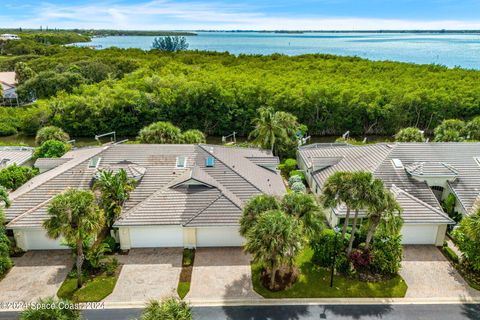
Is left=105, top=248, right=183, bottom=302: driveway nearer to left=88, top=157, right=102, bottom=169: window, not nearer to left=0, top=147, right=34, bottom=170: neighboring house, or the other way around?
left=88, top=157, right=102, bottom=169: window

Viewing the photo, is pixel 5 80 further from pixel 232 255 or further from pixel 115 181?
pixel 232 255

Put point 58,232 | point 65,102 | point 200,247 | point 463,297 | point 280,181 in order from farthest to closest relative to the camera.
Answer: point 65,102
point 280,181
point 200,247
point 463,297
point 58,232

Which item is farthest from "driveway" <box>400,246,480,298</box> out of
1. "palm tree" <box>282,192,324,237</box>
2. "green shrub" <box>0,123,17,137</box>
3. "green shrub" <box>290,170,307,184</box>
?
"green shrub" <box>0,123,17,137</box>

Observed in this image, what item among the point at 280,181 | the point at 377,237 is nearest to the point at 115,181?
the point at 280,181

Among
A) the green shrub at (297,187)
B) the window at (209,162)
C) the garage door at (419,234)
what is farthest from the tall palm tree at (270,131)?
the garage door at (419,234)

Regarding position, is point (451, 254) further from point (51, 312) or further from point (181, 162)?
point (51, 312)
